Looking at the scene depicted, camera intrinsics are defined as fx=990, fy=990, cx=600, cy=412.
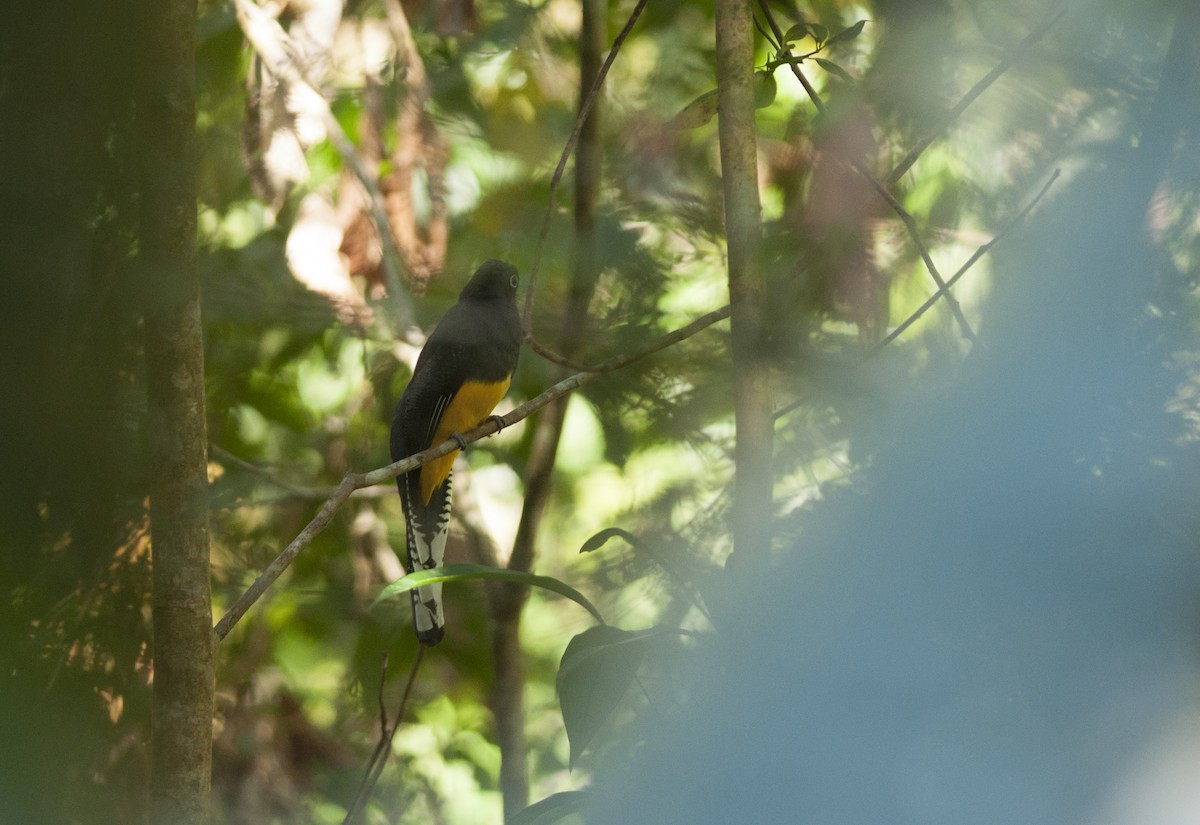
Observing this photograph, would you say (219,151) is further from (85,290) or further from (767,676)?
(767,676)

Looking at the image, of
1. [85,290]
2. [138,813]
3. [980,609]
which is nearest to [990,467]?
[980,609]

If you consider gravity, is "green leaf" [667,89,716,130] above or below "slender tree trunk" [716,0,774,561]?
above

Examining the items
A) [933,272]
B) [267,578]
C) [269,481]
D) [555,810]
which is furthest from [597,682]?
[269,481]

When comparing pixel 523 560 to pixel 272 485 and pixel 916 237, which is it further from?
pixel 916 237

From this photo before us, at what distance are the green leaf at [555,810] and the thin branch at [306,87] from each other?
33.7 inches

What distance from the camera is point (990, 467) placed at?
1.28ft

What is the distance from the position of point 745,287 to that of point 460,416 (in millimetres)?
746

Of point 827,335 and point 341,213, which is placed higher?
point 341,213

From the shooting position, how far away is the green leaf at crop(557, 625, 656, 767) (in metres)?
0.64

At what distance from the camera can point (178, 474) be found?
62 cm

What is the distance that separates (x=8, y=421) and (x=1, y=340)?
1.4 inches

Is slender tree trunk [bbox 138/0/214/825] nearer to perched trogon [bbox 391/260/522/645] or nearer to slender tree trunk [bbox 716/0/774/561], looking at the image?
slender tree trunk [bbox 716/0/774/561]

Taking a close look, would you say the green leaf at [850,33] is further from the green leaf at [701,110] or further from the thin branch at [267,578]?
the thin branch at [267,578]

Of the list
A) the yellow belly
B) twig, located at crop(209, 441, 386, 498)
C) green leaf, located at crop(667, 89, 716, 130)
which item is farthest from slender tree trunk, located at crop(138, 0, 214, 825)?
the yellow belly
